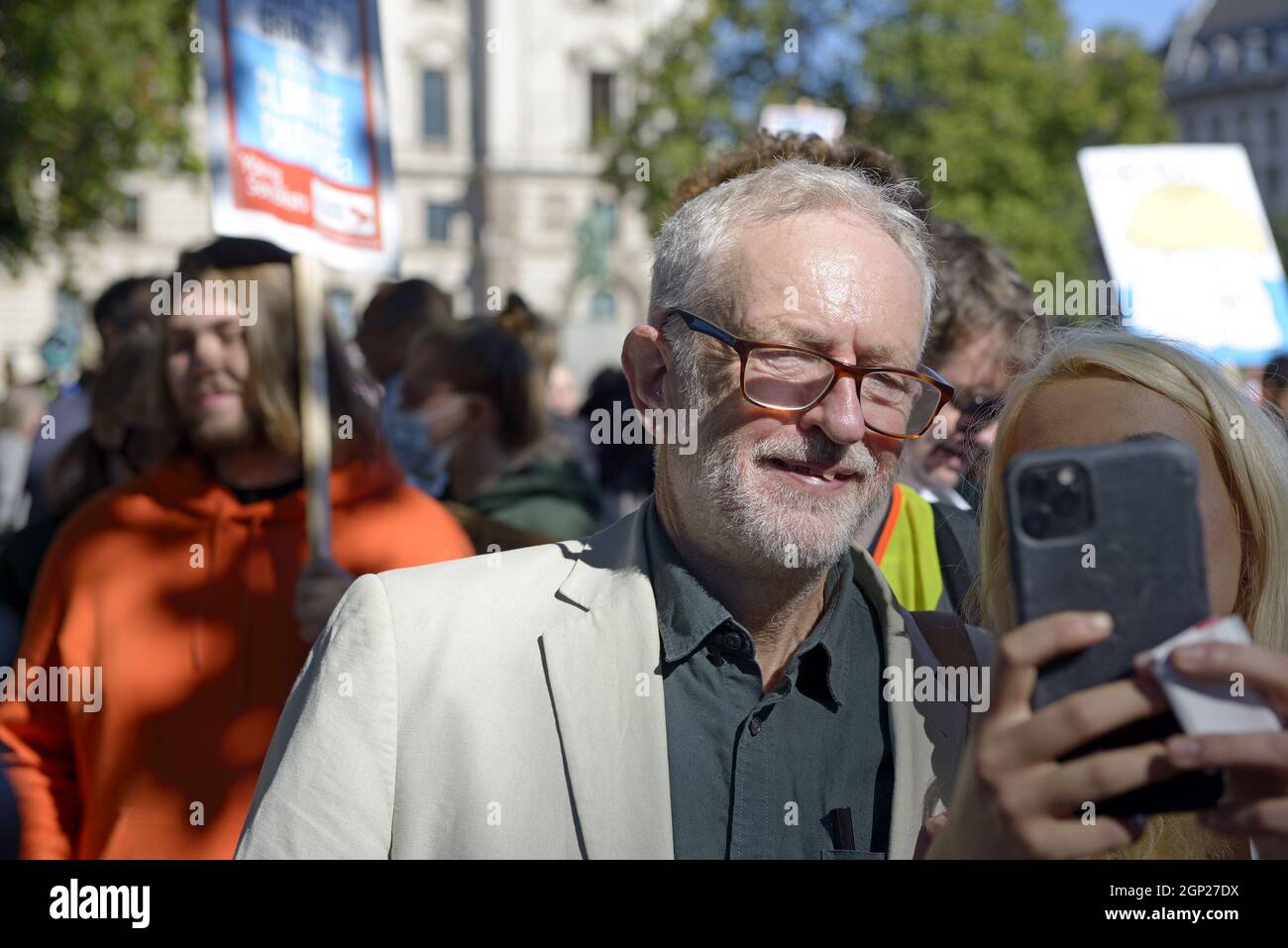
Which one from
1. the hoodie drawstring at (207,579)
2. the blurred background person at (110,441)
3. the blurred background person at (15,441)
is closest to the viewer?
the hoodie drawstring at (207,579)

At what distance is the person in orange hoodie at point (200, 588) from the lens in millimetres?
2891

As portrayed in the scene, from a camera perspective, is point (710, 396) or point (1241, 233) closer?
point (710, 396)

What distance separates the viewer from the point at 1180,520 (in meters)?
1.22

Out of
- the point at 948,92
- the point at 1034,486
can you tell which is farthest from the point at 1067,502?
the point at 948,92

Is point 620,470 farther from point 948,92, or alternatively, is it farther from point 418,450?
point 948,92

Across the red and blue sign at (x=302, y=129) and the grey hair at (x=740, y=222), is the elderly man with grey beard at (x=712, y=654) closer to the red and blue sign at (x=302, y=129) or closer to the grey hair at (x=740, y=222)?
the grey hair at (x=740, y=222)

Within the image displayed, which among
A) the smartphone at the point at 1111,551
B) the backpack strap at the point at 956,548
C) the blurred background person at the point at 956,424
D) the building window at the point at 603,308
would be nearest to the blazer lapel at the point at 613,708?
the smartphone at the point at 1111,551

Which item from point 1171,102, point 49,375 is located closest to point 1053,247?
point 49,375

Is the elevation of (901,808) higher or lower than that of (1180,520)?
lower

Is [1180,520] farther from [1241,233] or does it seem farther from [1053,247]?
[1053,247]

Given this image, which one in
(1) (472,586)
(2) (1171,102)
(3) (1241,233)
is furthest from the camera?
(2) (1171,102)

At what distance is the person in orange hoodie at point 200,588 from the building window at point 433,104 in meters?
54.8

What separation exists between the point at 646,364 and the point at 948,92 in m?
26.8
